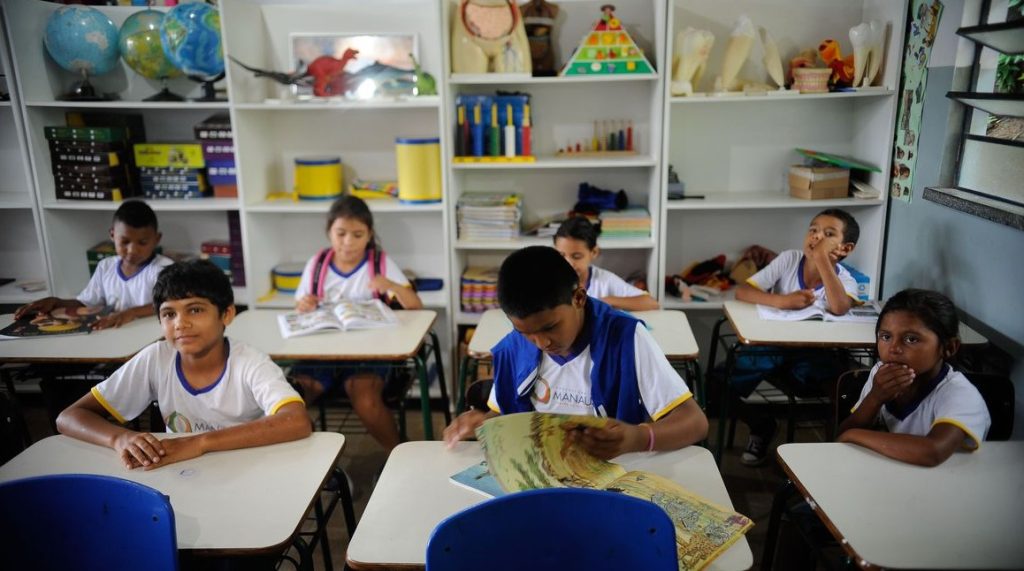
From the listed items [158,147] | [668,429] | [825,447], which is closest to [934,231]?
[825,447]

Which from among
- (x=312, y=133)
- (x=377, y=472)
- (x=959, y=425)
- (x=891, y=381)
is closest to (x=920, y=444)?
(x=959, y=425)

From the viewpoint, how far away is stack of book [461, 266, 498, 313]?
10.4 ft

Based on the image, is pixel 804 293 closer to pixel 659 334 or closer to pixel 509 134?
pixel 659 334

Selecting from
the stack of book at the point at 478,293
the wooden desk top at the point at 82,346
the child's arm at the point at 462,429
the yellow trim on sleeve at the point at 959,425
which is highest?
the yellow trim on sleeve at the point at 959,425

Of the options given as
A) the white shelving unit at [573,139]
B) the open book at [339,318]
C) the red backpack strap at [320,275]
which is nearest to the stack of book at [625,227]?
the white shelving unit at [573,139]

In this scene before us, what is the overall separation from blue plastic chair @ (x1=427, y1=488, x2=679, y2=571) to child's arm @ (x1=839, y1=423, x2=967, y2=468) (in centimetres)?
65

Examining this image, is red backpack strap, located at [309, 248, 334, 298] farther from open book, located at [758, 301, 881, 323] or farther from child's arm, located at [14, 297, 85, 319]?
open book, located at [758, 301, 881, 323]

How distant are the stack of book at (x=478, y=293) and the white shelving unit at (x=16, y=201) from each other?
1.66m

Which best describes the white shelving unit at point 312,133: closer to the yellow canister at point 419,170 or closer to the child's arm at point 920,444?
Answer: the yellow canister at point 419,170

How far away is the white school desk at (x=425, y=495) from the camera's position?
113 cm

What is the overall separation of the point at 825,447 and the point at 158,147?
9.78 feet

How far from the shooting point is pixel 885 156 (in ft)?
9.19

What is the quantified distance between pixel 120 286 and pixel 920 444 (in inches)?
108

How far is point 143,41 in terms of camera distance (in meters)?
3.00
